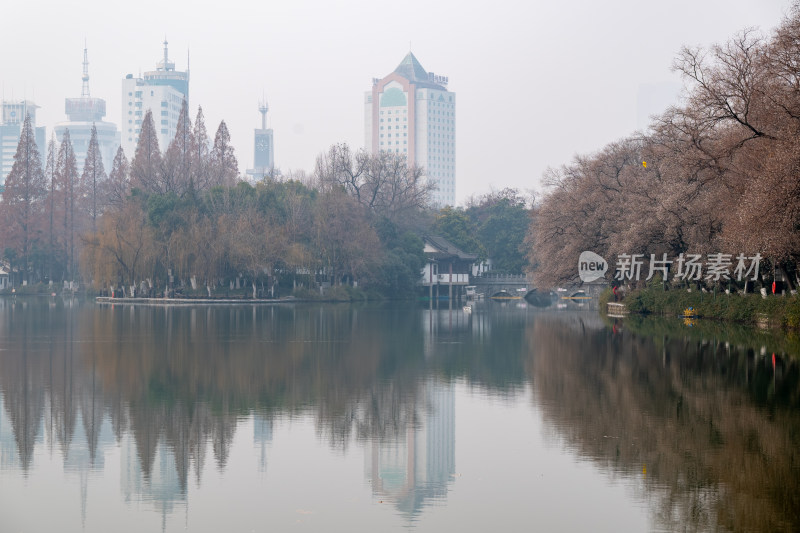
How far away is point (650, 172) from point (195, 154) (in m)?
44.9

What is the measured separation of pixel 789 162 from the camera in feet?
77.5

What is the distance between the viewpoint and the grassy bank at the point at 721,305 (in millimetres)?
31030

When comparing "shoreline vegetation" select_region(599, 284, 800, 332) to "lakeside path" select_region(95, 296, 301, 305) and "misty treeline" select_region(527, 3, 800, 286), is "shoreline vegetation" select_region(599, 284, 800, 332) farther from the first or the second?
"lakeside path" select_region(95, 296, 301, 305)

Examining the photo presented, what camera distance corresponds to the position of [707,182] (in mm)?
32750

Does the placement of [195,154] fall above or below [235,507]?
above

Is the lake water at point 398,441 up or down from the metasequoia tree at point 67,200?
down

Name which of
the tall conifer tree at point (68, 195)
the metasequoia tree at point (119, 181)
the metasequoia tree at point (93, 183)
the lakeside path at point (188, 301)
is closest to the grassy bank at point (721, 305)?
the lakeside path at point (188, 301)

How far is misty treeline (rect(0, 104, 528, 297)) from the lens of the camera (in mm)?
60094

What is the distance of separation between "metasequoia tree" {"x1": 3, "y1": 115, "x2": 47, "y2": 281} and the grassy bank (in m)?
54.3

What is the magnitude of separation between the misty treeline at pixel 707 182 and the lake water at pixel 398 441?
15.1ft

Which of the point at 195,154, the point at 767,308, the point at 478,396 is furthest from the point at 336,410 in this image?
the point at 195,154

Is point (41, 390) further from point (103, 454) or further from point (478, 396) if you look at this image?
point (478, 396)

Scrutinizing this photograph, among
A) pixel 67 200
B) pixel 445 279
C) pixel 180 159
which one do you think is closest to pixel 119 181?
pixel 67 200

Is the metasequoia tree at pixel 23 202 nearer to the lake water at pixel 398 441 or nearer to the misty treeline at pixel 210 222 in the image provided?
the misty treeline at pixel 210 222
